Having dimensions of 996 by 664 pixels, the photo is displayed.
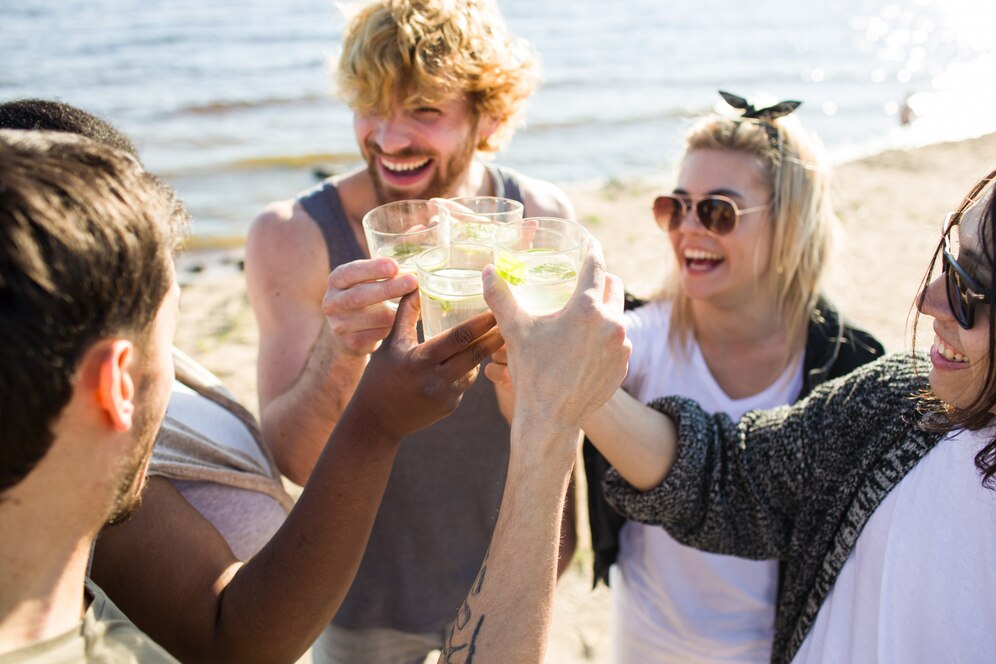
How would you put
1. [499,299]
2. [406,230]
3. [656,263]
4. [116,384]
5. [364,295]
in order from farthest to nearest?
[656,263], [406,230], [364,295], [499,299], [116,384]

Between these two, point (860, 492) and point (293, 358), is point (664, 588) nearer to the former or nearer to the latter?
point (860, 492)

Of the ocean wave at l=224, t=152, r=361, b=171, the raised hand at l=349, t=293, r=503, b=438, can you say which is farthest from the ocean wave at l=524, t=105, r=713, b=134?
the raised hand at l=349, t=293, r=503, b=438

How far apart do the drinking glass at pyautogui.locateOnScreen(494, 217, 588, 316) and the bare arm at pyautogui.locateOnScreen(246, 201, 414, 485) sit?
33 centimetres

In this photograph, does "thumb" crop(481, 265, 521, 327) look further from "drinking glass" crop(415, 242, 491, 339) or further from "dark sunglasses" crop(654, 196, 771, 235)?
"dark sunglasses" crop(654, 196, 771, 235)

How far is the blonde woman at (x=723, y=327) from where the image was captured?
9.24 ft

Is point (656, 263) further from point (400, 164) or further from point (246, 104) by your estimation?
point (246, 104)

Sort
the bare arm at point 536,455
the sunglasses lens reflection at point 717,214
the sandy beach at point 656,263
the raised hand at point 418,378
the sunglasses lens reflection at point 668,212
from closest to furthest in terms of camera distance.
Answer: the bare arm at point 536,455, the raised hand at point 418,378, the sunglasses lens reflection at point 717,214, the sunglasses lens reflection at point 668,212, the sandy beach at point 656,263

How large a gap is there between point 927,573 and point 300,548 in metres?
1.38

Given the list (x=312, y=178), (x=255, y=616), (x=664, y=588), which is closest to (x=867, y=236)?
(x=312, y=178)

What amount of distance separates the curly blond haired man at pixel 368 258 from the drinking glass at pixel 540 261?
33.2 inches

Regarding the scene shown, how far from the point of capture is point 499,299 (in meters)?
1.80

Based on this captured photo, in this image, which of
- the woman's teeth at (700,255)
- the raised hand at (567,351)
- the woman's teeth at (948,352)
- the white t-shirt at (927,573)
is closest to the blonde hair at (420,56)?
the woman's teeth at (700,255)

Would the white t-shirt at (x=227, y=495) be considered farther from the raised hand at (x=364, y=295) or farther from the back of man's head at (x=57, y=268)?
the back of man's head at (x=57, y=268)

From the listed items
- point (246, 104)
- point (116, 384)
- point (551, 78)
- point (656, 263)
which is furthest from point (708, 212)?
point (551, 78)
